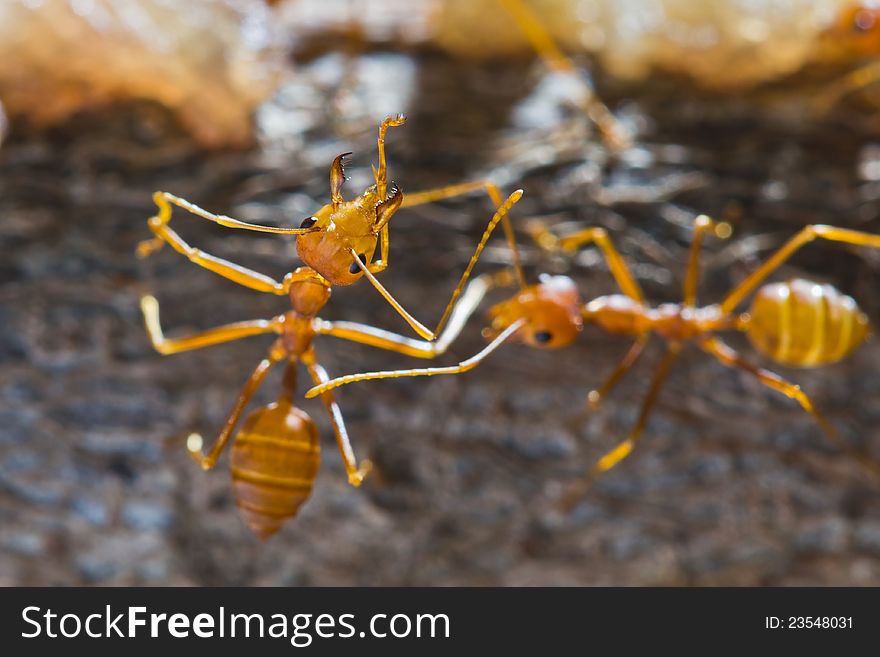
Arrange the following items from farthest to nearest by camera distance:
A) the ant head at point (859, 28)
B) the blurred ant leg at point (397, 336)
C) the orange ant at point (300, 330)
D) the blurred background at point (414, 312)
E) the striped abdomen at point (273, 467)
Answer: the ant head at point (859, 28) < the blurred background at point (414, 312) < the blurred ant leg at point (397, 336) < the striped abdomen at point (273, 467) < the orange ant at point (300, 330)

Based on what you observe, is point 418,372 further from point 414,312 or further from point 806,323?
point 806,323

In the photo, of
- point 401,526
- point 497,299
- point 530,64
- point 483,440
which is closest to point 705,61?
point 530,64

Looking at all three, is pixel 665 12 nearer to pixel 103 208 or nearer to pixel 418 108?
pixel 418 108

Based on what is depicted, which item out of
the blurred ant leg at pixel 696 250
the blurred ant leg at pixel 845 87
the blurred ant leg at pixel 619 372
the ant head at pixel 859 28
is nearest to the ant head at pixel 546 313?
the blurred ant leg at pixel 619 372

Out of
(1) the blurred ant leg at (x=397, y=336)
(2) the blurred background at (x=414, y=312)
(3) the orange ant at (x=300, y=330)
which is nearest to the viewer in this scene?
(3) the orange ant at (x=300, y=330)

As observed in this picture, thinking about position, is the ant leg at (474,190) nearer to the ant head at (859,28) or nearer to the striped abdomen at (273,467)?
the striped abdomen at (273,467)

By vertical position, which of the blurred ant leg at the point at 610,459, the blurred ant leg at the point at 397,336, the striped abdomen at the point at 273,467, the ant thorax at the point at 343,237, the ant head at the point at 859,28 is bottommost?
the striped abdomen at the point at 273,467

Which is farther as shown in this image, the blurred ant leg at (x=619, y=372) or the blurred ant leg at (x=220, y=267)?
the blurred ant leg at (x=619, y=372)

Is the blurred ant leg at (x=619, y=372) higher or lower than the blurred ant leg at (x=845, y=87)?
lower
